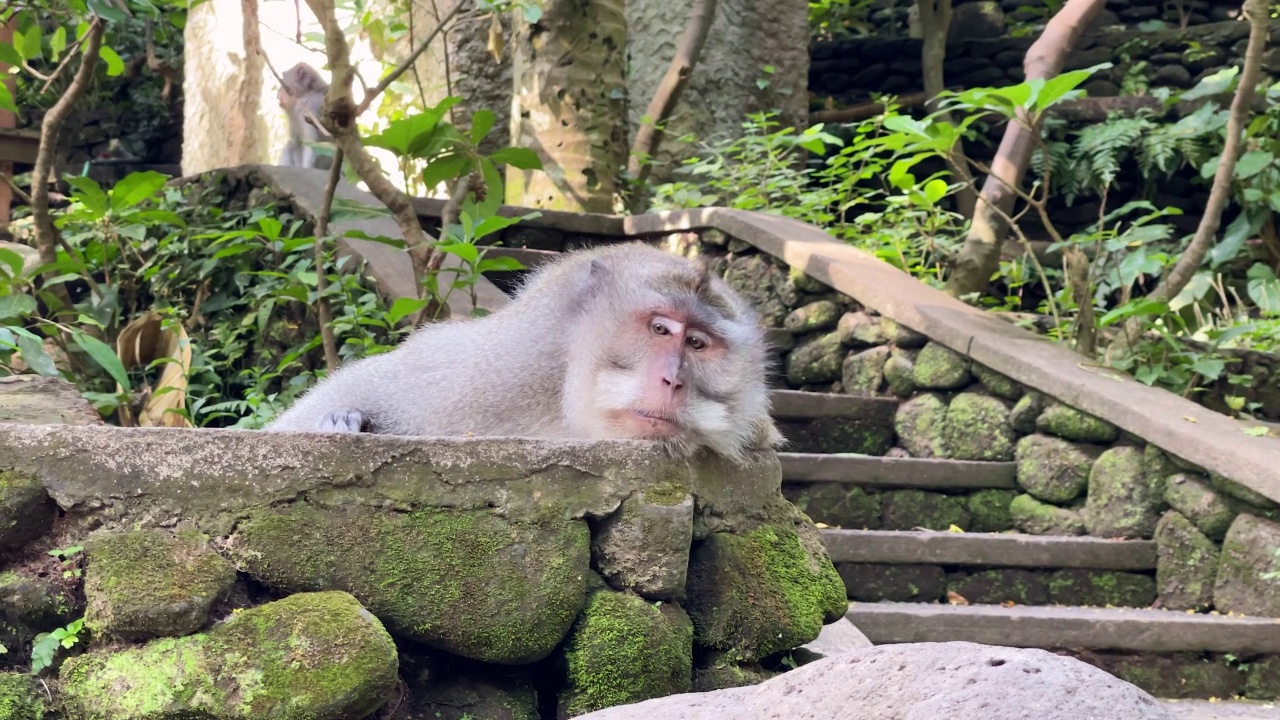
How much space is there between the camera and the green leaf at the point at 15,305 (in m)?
4.03

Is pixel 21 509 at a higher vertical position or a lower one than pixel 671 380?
lower

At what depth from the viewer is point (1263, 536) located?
4109mm

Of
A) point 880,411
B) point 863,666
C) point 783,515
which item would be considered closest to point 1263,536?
point 880,411

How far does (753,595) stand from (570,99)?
4.70 m

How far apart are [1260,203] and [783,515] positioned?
634 centimetres

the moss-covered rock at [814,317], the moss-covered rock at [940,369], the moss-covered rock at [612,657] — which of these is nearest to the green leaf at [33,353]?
the moss-covered rock at [612,657]

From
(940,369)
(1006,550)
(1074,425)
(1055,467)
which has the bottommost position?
(1006,550)

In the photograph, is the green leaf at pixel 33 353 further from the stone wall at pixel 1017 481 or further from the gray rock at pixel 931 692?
the stone wall at pixel 1017 481

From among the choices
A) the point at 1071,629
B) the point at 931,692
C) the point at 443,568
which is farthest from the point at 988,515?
the point at 931,692

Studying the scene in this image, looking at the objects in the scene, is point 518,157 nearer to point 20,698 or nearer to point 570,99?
point 570,99

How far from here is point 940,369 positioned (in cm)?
531

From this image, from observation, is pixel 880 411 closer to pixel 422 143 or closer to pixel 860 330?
pixel 860 330

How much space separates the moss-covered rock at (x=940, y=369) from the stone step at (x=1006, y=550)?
0.89 meters

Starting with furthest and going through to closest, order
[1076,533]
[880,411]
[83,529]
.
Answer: [880,411] → [1076,533] → [83,529]
